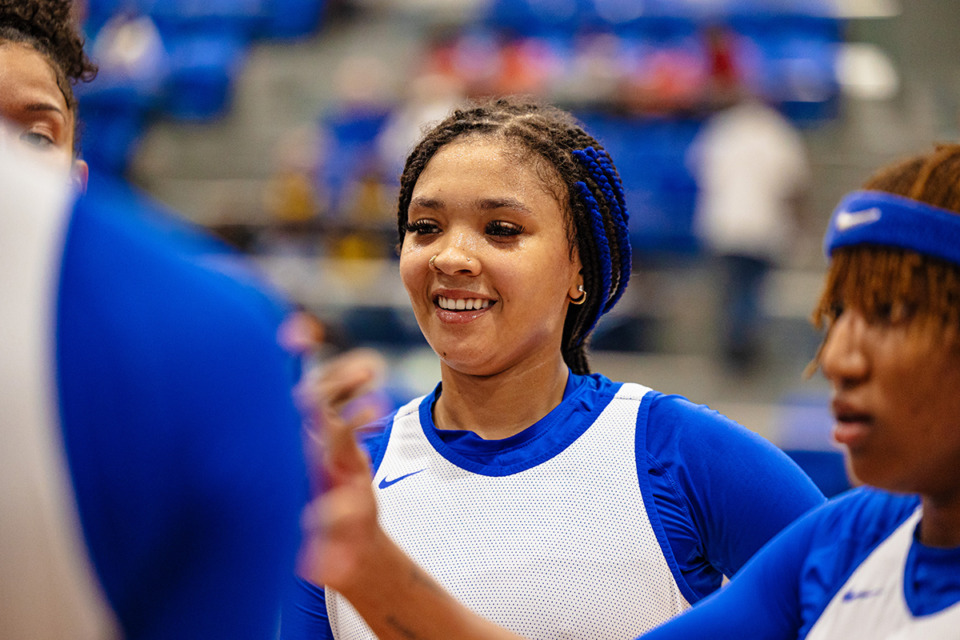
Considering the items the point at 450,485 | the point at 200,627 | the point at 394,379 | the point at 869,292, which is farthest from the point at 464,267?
the point at 394,379

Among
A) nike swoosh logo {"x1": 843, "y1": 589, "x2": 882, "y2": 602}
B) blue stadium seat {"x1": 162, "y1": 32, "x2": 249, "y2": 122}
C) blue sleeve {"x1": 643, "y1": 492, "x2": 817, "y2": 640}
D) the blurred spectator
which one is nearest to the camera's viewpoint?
nike swoosh logo {"x1": 843, "y1": 589, "x2": 882, "y2": 602}

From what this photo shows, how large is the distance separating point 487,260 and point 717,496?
577 millimetres

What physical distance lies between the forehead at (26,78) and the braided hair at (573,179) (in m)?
0.67

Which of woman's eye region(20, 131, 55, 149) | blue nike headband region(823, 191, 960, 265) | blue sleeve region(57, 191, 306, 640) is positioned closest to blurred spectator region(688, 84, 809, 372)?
woman's eye region(20, 131, 55, 149)

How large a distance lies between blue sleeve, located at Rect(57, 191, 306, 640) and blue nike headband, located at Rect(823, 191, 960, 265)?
2.23 ft

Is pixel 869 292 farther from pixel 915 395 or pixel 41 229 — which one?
pixel 41 229

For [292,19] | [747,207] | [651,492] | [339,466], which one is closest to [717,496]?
[651,492]

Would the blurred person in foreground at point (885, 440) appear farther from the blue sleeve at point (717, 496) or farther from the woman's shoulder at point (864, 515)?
the blue sleeve at point (717, 496)

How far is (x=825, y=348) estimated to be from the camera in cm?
114

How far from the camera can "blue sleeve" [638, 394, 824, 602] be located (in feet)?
5.34

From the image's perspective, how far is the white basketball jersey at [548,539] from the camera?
63.9 inches

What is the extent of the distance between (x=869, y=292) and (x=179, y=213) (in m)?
8.14

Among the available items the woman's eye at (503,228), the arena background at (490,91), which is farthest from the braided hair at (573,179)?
the arena background at (490,91)

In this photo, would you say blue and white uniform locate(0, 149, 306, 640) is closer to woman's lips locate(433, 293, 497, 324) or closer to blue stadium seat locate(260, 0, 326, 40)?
woman's lips locate(433, 293, 497, 324)
